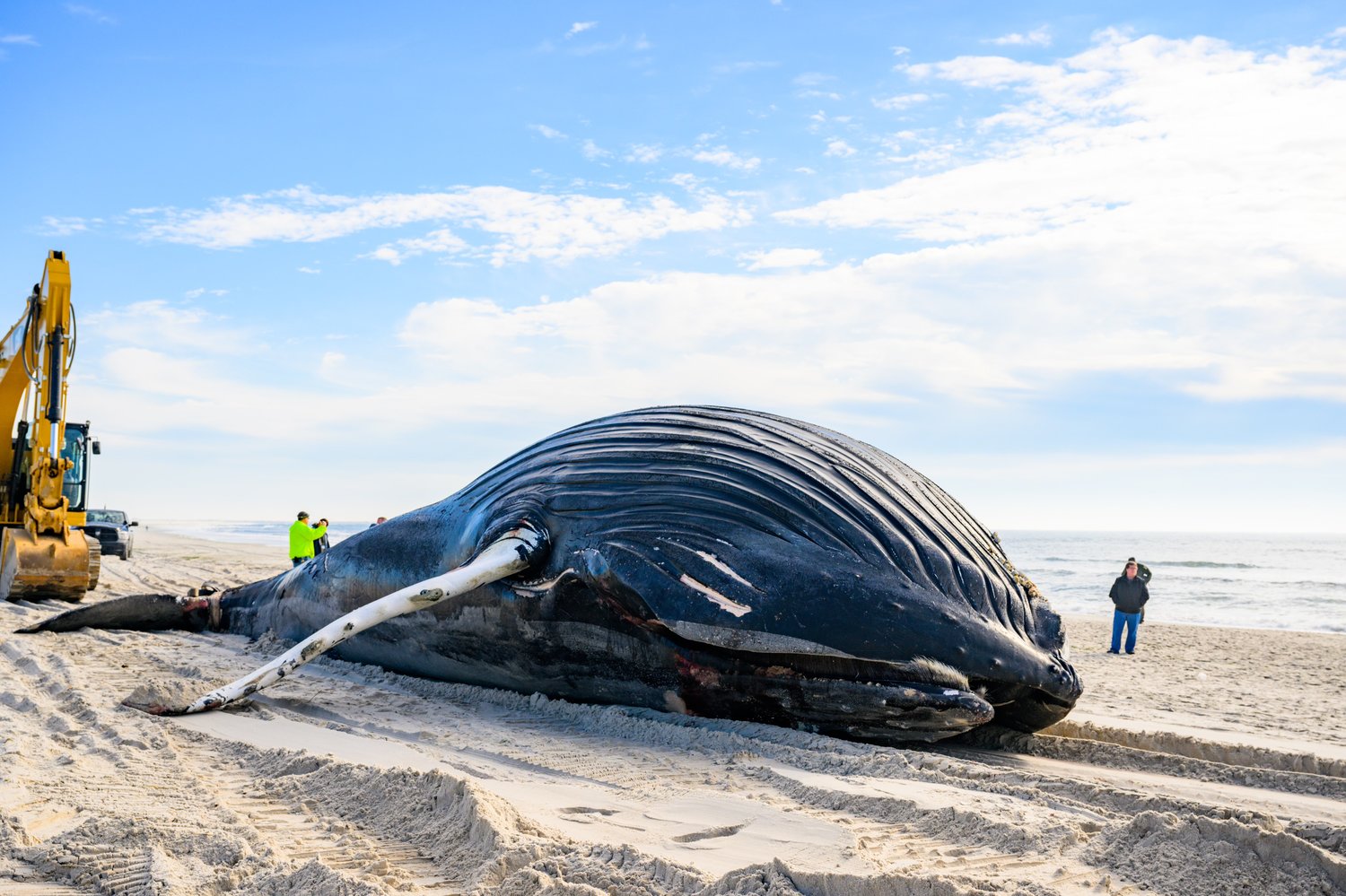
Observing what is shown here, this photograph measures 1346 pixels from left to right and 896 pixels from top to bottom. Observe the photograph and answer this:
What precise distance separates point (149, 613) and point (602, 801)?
22.6 ft

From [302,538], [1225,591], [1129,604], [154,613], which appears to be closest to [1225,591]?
[1225,591]

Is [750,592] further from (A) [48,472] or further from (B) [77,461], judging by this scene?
(B) [77,461]

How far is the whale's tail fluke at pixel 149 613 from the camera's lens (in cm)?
897

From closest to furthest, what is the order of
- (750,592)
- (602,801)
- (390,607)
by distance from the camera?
(602,801) → (750,592) → (390,607)

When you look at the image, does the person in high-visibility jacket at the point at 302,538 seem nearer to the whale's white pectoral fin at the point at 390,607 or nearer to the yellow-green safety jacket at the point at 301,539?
the yellow-green safety jacket at the point at 301,539

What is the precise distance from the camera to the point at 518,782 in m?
4.16

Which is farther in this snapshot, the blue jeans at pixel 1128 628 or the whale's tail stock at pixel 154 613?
the blue jeans at pixel 1128 628

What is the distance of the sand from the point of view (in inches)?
119

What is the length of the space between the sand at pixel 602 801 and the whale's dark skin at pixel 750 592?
206mm

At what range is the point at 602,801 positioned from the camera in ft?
12.8

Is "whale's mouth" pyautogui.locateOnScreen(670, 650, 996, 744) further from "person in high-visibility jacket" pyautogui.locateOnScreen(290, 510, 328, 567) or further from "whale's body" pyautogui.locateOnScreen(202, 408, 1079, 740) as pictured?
"person in high-visibility jacket" pyautogui.locateOnScreen(290, 510, 328, 567)

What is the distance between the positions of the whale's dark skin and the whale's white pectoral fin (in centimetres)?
21

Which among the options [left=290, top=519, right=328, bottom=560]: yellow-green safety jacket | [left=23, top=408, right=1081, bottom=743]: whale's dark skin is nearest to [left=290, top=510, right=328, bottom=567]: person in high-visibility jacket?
[left=290, top=519, right=328, bottom=560]: yellow-green safety jacket

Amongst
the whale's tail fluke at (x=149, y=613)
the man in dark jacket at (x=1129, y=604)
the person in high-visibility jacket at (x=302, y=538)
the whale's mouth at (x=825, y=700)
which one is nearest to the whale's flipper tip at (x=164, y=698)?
the whale's mouth at (x=825, y=700)
